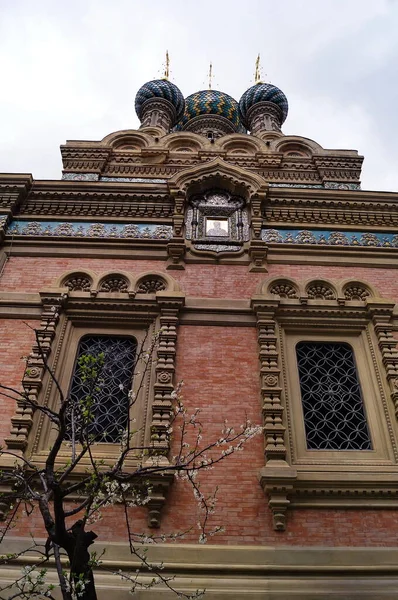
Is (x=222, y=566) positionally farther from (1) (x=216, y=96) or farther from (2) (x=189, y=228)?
(1) (x=216, y=96)

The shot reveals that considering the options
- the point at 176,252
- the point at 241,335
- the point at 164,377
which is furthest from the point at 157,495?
the point at 176,252

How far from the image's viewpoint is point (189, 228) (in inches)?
340

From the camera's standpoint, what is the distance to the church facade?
216 inches

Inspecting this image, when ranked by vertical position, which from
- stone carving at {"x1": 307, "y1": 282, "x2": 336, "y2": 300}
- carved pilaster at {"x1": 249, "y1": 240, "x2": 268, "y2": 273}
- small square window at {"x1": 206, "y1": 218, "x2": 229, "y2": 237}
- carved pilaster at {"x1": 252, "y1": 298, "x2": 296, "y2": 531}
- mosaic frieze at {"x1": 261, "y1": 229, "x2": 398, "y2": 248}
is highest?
small square window at {"x1": 206, "y1": 218, "x2": 229, "y2": 237}

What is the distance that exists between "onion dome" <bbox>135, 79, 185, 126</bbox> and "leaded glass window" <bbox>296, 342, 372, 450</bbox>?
11.5 m

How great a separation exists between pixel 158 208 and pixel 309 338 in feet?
10.6

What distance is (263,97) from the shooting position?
17.3 metres

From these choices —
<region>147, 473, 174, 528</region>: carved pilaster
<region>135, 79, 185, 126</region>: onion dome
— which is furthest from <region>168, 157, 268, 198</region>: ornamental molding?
<region>135, 79, 185, 126</region>: onion dome

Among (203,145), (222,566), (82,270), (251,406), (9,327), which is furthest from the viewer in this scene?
(203,145)

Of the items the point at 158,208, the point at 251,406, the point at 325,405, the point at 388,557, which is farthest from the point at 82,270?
the point at 388,557

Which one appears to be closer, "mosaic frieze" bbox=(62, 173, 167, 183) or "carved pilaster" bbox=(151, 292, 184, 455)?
"carved pilaster" bbox=(151, 292, 184, 455)

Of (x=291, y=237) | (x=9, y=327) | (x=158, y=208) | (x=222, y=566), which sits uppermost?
(x=158, y=208)

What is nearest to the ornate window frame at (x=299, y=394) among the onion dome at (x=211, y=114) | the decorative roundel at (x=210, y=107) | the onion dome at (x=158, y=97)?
the onion dome at (x=158, y=97)

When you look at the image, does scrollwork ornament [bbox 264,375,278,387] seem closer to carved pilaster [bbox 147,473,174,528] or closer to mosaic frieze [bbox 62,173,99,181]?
carved pilaster [bbox 147,473,174,528]
